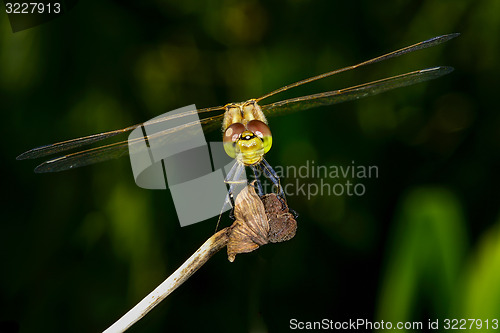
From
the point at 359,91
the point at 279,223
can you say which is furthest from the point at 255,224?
the point at 359,91

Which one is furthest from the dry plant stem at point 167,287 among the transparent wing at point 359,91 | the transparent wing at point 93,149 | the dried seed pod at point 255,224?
the transparent wing at point 359,91

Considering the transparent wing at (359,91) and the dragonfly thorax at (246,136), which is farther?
the transparent wing at (359,91)

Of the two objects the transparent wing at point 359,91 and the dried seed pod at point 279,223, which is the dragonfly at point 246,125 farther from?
the dried seed pod at point 279,223

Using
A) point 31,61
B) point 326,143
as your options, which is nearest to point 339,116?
point 326,143

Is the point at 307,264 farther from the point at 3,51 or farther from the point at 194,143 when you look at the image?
the point at 3,51

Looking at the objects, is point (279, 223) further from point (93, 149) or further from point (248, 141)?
point (93, 149)
